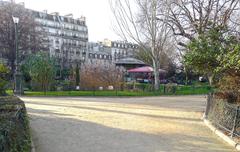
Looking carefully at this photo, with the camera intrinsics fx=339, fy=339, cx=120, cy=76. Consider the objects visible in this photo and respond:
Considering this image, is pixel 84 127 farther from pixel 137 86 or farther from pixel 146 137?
pixel 137 86

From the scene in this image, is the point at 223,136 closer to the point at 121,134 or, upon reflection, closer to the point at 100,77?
the point at 121,134

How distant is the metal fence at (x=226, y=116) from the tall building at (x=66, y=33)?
7673cm

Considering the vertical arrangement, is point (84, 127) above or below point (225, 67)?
below

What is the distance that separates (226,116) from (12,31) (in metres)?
39.2

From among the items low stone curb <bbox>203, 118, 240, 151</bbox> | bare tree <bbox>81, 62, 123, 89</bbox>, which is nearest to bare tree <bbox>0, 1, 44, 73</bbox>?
bare tree <bbox>81, 62, 123, 89</bbox>

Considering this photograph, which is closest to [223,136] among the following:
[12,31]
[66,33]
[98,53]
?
[12,31]

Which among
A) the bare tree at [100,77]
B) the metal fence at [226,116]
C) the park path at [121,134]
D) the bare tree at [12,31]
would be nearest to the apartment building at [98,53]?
the bare tree at [12,31]

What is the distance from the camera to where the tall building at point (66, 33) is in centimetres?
9079

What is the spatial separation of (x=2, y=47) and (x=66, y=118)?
35.5m

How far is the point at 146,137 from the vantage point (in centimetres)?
943

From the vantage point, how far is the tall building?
298 feet

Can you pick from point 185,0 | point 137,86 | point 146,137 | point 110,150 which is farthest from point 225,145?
point 137,86

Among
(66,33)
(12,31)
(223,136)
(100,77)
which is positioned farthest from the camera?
(66,33)

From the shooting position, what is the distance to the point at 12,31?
44656 millimetres
